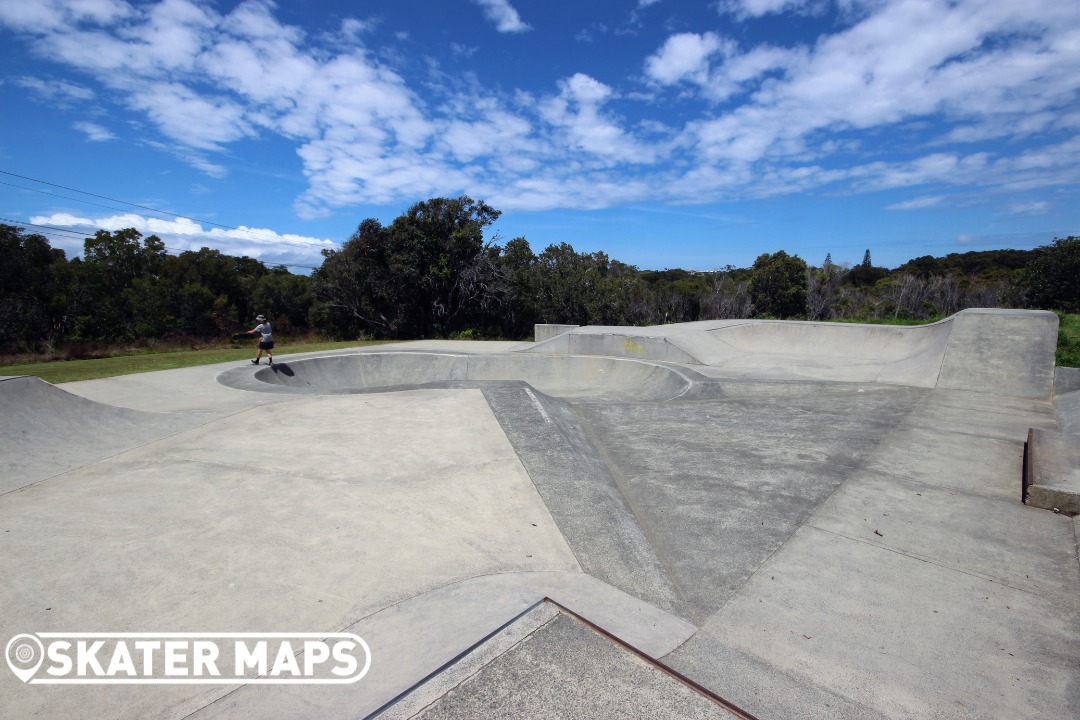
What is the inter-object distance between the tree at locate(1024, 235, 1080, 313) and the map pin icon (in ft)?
99.9

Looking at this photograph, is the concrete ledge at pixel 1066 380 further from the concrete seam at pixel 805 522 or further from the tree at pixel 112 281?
the tree at pixel 112 281

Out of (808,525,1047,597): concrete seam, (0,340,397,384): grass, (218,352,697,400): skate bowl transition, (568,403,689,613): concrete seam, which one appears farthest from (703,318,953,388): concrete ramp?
(0,340,397,384): grass

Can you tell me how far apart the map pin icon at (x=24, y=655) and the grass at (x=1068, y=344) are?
14.5 metres

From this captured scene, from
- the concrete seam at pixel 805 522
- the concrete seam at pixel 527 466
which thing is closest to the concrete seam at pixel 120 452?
the concrete seam at pixel 527 466

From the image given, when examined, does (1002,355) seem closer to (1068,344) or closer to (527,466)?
(1068,344)

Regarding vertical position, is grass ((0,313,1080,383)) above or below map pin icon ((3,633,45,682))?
above

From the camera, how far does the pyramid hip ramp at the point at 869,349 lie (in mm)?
8758

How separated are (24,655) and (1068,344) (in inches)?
671

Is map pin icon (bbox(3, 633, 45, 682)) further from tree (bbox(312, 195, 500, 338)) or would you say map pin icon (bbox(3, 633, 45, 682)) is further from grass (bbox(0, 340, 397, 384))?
tree (bbox(312, 195, 500, 338))

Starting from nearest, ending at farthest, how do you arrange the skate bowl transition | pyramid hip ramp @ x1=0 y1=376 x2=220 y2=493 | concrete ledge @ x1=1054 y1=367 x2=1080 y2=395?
pyramid hip ramp @ x1=0 y1=376 x2=220 y2=493 → concrete ledge @ x1=1054 y1=367 x2=1080 y2=395 → the skate bowl transition

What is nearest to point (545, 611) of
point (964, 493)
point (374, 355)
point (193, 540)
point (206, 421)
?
point (193, 540)

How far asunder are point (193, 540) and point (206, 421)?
3838 mm

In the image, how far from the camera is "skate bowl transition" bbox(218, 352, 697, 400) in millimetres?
11789

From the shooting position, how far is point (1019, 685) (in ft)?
7.62
